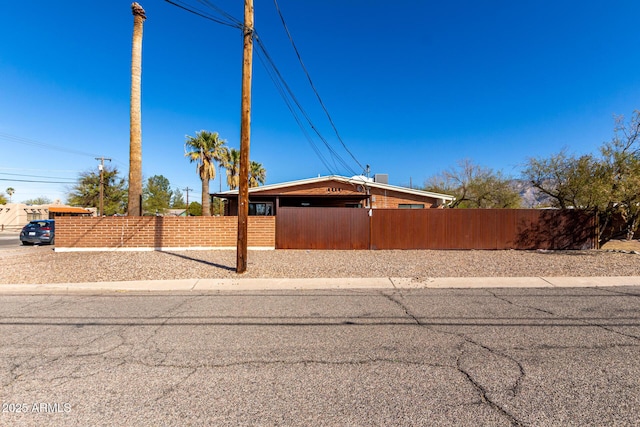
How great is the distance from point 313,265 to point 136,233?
8.36m

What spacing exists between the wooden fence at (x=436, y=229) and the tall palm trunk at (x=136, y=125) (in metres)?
6.57

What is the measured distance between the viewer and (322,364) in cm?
359

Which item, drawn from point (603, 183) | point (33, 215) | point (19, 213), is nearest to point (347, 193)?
point (603, 183)

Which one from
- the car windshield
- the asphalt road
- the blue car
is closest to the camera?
the asphalt road

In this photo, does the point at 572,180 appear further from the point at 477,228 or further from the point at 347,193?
the point at 347,193

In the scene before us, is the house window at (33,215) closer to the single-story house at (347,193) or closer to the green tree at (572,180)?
the single-story house at (347,193)

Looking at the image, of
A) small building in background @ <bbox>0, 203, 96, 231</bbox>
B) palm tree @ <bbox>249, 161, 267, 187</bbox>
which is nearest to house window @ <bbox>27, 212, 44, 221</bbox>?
small building in background @ <bbox>0, 203, 96, 231</bbox>

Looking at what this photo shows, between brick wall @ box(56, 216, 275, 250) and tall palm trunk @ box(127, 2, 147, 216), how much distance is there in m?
0.97

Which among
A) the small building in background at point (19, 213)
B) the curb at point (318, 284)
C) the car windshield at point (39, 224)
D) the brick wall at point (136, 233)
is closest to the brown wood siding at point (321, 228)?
the brick wall at point (136, 233)

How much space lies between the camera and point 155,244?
1359 centimetres

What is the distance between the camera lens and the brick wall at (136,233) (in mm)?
13477

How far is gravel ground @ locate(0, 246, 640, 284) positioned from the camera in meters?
9.01

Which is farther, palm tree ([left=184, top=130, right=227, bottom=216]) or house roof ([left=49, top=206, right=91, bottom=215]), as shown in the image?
house roof ([left=49, top=206, right=91, bottom=215])

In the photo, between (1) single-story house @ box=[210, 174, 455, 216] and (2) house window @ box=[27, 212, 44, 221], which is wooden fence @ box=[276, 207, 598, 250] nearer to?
(1) single-story house @ box=[210, 174, 455, 216]
